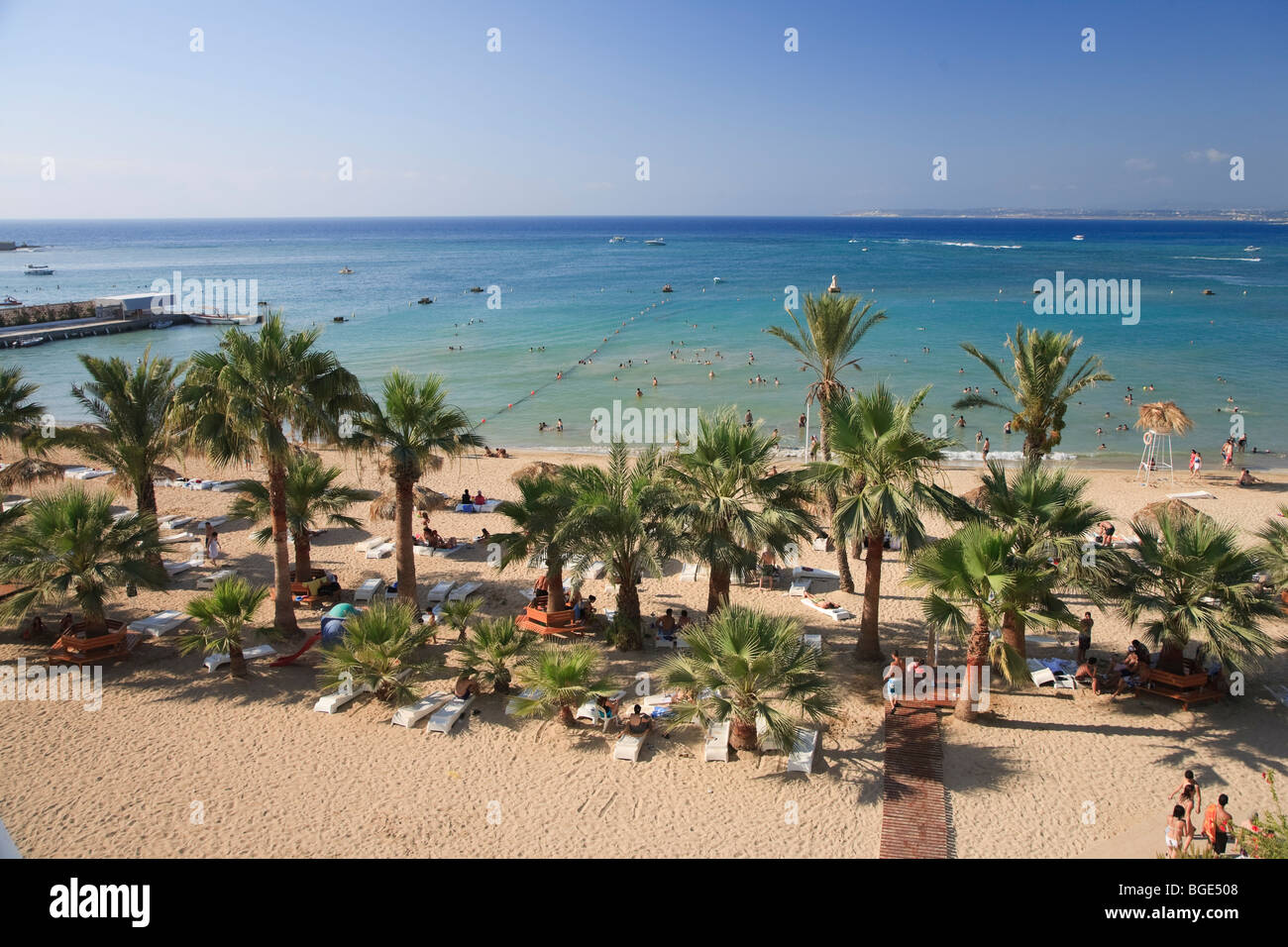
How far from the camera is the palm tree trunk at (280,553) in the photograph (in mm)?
13047

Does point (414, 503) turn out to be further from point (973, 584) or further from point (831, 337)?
point (973, 584)

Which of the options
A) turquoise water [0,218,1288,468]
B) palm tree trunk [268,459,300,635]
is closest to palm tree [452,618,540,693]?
palm tree trunk [268,459,300,635]

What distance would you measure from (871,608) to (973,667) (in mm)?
2060

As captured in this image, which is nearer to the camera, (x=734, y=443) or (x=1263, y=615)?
(x=1263, y=615)

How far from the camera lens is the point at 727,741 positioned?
10.6 m

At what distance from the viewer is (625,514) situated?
1202 cm

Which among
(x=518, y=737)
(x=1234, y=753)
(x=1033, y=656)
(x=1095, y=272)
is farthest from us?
(x=1095, y=272)

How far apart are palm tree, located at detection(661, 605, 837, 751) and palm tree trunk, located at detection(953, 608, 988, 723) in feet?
7.49

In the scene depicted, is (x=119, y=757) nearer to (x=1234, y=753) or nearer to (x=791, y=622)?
(x=791, y=622)

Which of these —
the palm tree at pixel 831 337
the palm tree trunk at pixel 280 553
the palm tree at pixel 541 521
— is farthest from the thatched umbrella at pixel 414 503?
the palm tree at pixel 831 337

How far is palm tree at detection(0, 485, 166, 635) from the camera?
12.1 metres

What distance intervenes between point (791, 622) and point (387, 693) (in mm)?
6190
